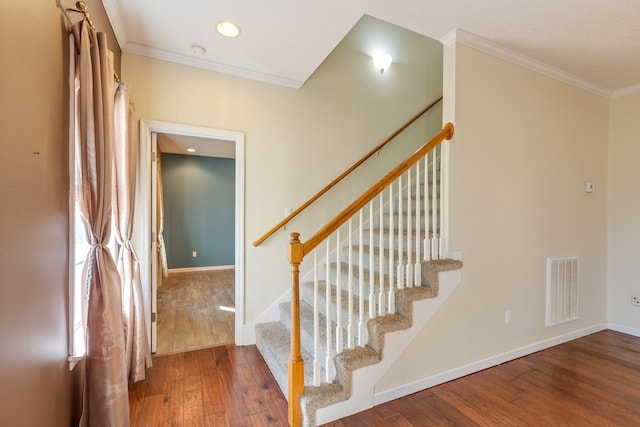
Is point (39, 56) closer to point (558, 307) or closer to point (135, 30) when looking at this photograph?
point (135, 30)

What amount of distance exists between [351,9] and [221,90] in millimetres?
1353

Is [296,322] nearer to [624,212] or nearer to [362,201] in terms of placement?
[362,201]

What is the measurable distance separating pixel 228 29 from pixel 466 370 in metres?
3.17

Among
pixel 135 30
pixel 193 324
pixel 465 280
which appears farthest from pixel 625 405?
pixel 135 30

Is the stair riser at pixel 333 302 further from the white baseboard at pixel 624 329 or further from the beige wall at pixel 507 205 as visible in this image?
the white baseboard at pixel 624 329

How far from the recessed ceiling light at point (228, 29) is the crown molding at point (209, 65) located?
46 cm

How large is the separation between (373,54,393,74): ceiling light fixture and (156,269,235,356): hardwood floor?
3.31 metres

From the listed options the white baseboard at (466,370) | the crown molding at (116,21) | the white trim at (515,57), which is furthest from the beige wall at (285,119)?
the white baseboard at (466,370)

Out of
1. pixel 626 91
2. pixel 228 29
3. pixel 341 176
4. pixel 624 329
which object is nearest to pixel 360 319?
pixel 341 176

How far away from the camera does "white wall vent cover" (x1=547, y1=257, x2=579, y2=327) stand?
2719 millimetres

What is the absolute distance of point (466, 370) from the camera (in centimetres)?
226

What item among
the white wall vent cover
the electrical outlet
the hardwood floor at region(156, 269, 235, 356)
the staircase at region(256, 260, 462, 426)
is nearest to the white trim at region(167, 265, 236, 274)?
the hardwood floor at region(156, 269, 235, 356)

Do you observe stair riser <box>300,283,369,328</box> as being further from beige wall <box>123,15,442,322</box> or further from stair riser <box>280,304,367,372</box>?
beige wall <box>123,15,442,322</box>

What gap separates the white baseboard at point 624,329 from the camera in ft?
9.95
